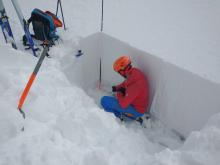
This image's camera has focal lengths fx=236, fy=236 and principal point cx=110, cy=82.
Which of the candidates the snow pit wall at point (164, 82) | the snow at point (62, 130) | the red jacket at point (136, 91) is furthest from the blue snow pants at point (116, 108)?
the snow at point (62, 130)

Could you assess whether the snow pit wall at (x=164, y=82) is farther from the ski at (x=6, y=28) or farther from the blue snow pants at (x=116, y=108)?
the ski at (x=6, y=28)

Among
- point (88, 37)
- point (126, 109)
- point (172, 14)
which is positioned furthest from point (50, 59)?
point (172, 14)

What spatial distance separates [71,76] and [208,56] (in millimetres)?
2266

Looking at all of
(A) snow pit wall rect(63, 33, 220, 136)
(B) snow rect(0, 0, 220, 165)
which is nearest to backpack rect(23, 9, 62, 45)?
(B) snow rect(0, 0, 220, 165)

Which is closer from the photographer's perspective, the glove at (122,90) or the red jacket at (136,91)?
the red jacket at (136,91)

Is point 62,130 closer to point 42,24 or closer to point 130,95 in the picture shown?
point 130,95

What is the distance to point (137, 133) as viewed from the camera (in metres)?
3.93

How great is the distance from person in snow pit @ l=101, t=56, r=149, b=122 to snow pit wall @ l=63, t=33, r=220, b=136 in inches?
8.9

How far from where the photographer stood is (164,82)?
12.3ft

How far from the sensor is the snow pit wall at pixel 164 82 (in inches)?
132

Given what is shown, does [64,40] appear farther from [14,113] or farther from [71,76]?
[14,113]

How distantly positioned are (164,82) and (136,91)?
470 millimetres

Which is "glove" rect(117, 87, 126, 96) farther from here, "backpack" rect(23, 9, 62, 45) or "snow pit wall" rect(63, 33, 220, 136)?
"backpack" rect(23, 9, 62, 45)

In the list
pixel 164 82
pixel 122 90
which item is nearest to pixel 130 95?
pixel 122 90
